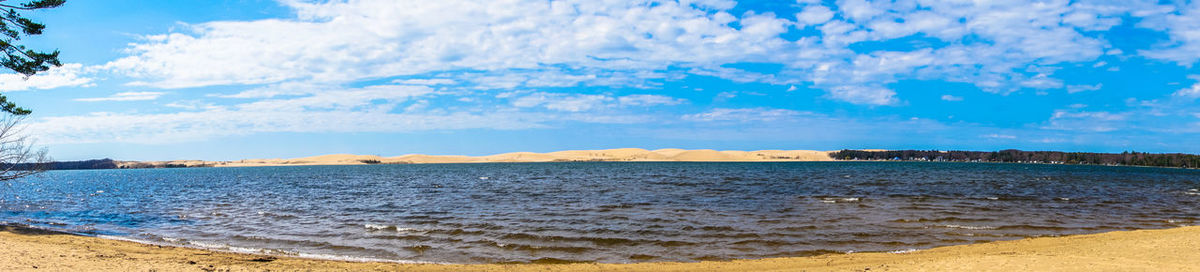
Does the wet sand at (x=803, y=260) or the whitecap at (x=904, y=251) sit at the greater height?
the wet sand at (x=803, y=260)

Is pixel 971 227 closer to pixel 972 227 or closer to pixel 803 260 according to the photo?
pixel 972 227

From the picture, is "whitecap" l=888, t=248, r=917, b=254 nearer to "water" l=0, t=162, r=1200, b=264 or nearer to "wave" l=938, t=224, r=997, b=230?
"water" l=0, t=162, r=1200, b=264

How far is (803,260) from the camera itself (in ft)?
38.8

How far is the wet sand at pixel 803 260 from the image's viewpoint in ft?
31.0

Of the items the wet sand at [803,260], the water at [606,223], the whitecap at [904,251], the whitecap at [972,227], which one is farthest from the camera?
the whitecap at [972,227]

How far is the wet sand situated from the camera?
31.0 ft

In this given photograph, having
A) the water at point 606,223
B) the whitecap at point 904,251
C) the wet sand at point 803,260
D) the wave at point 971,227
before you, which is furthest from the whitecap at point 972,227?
the whitecap at point 904,251

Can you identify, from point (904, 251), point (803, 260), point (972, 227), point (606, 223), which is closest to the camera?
point (803, 260)

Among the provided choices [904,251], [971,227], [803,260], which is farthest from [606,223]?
[971,227]

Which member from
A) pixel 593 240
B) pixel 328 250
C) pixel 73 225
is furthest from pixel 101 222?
pixel 593 240

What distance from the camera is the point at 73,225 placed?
19.3 meters

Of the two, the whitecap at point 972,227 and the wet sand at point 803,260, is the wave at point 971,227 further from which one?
the wet sand at point 803,260

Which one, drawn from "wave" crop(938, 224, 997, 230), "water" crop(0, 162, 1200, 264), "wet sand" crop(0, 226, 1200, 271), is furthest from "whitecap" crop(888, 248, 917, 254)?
"wave" crop(938, 224, 997, 230)

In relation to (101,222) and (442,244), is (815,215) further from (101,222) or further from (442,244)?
(101,222)
